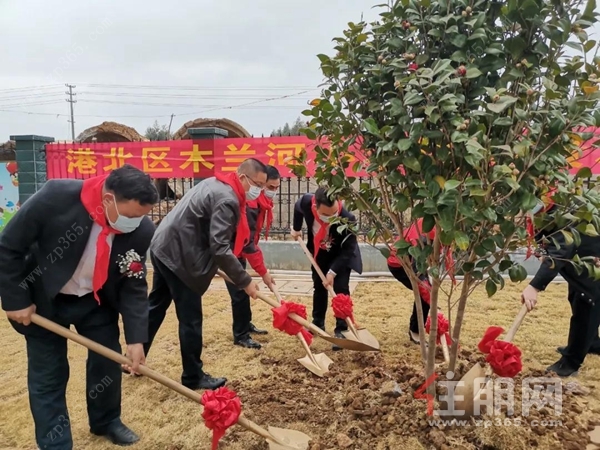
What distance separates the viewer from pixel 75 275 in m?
2.41

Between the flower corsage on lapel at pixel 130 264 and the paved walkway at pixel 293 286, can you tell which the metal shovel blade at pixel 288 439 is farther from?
the paved walkway at pixel 293 286

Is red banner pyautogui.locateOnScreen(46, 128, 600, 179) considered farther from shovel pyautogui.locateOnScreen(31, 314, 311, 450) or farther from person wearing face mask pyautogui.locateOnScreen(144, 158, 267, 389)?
shovel pyautogui.locateOnScreen(31, 314, 311, 450)

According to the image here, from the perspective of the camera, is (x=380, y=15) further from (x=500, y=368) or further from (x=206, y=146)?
(x=206, y=146)

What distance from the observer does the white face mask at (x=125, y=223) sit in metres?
2.30

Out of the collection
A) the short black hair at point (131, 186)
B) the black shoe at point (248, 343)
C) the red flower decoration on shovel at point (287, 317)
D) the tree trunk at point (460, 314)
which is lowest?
the black shoe at point (248, 343)

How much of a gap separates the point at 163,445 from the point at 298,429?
0.77 m

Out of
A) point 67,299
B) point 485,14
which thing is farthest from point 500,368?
point 67,299

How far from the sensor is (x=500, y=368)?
2.31m

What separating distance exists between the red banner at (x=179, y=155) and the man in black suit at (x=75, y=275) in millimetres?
4593

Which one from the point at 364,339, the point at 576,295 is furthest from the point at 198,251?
the point at 576,295

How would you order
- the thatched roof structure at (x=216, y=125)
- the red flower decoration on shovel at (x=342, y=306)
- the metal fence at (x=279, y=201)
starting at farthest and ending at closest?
1. the thatched roof structure at (x=216, y=125)
2. the metal fence at (x=279, y=201)
3. the red flower decoration on shovel at (x=342, y=306)

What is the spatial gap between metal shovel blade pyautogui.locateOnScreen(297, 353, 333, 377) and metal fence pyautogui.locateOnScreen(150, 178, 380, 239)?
189 centimetres

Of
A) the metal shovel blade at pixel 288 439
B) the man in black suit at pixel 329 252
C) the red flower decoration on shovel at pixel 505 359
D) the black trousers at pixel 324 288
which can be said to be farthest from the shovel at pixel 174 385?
the black trousers at pixel 324 288

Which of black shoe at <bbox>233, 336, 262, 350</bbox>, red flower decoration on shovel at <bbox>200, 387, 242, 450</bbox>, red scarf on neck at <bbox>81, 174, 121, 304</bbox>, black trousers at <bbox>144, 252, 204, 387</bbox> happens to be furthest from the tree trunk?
black shoe at <bbox>233, 336, 262, 350</bbox>
